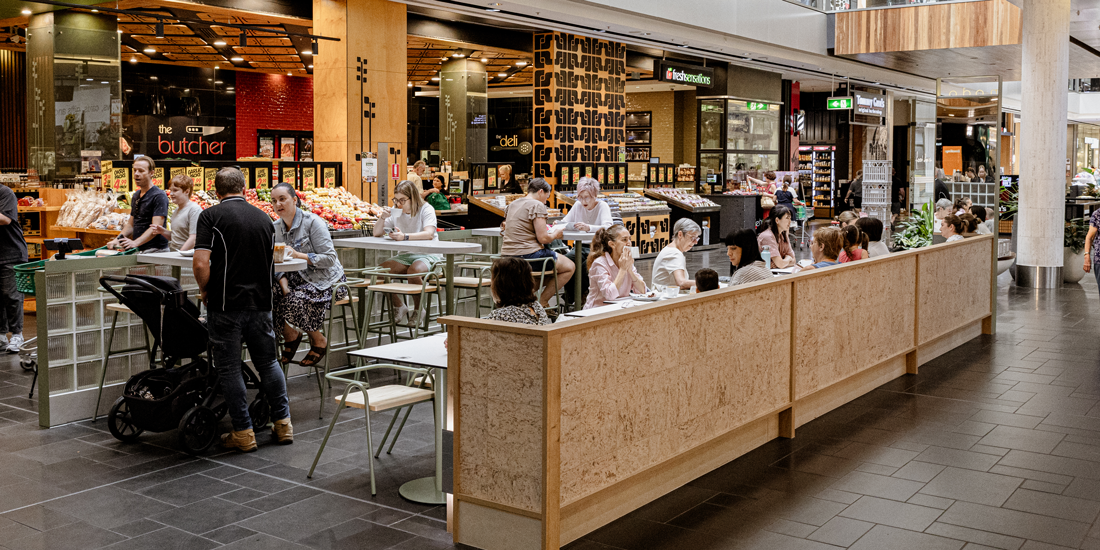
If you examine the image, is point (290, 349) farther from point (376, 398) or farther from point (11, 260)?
point (11, 260)

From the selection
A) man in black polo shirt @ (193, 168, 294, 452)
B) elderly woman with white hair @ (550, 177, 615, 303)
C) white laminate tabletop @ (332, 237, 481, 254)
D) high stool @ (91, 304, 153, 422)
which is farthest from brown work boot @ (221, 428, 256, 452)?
elderly woman with white hair @ (550, 177, 615, 303)

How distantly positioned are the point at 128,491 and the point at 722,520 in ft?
9.25

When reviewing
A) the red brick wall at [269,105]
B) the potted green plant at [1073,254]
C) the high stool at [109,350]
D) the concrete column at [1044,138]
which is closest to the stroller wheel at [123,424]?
the high stool at [109,350]

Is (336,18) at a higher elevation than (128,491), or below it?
higher

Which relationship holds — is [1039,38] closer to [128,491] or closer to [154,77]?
[128,491]

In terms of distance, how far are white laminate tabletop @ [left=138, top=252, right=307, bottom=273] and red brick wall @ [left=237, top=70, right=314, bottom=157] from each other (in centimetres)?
1531

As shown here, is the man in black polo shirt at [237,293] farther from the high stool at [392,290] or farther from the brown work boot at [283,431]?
the high stool at [392,290]

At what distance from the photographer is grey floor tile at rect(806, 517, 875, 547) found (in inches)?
153

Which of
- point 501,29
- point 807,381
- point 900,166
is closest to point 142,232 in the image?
point 807,381

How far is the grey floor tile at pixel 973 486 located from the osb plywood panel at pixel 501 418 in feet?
7.05

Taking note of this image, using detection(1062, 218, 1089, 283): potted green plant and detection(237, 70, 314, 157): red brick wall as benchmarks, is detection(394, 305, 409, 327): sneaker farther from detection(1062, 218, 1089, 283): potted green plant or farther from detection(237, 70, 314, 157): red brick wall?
detection(237, 70, 314, 157): red brick wall

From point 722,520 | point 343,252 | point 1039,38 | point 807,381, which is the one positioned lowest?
point 722,520

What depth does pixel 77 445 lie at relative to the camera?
5.29 m

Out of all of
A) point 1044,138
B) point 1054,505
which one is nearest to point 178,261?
point 1054,505
